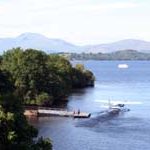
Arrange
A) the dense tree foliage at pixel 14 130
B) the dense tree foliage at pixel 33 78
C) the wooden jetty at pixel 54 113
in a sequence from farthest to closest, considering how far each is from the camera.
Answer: the dense tree foliage at pixel 33 78 → the wooden jetty at pixel 54 113 → the dense tree foliage at pixel 14 130

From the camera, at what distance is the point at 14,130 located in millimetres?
54219

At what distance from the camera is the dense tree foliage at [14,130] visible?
174 ft

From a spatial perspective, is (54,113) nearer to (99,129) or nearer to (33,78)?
(33,78)

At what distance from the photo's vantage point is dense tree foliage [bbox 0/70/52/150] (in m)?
53.2

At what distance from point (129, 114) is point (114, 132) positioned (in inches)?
1033

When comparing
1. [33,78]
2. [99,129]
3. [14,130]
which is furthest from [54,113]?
[14,130]

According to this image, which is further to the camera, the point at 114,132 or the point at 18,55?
the point at 18,55

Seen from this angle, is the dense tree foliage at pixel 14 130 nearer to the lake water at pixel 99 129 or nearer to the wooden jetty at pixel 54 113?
the lake water at pixel 99 129

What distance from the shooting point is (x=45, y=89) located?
13725 centimetres

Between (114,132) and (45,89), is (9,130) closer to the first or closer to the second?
(114,132)

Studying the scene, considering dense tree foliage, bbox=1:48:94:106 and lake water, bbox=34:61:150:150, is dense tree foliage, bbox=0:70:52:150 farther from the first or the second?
dense tree foliage, bbox=1:48:94:106

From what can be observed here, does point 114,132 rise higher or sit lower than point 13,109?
lower

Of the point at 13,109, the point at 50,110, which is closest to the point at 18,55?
the point at 50,110

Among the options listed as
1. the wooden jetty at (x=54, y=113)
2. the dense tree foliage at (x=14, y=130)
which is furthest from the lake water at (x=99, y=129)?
the dense tree foliage at (x=14, y=130)
